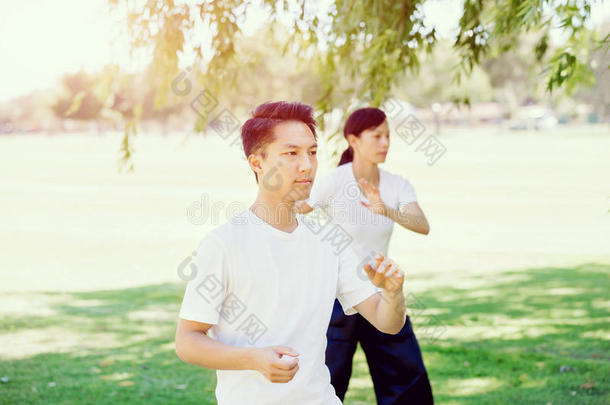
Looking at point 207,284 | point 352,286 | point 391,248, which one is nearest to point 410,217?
point 352,286

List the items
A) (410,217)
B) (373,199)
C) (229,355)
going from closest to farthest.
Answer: (229,355)
(373,199)
(410,217)

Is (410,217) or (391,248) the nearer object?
(410,217)

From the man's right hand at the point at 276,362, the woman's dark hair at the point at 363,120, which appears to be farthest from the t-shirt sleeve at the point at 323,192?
the man's right hand at the point at 276,362

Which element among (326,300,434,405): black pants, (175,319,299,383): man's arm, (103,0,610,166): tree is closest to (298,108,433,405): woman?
(326,300,434,405): black pants

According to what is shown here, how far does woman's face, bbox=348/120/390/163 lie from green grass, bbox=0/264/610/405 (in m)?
2.22

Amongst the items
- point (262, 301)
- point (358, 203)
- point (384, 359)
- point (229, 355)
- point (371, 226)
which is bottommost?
point (384, 359)

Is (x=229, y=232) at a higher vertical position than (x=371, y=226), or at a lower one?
higher

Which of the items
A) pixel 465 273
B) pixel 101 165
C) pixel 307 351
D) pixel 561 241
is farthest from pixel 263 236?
pixel 101 165

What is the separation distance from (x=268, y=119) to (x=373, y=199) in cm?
197

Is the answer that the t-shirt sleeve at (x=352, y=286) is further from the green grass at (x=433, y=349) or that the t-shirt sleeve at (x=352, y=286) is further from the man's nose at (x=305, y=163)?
the green grass at (x=433, y=349)

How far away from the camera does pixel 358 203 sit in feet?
15.4

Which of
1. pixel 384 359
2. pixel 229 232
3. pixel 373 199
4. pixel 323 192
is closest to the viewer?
pixel 229 232

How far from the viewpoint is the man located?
235 centimetres

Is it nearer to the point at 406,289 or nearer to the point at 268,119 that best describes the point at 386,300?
the point at 268,119
